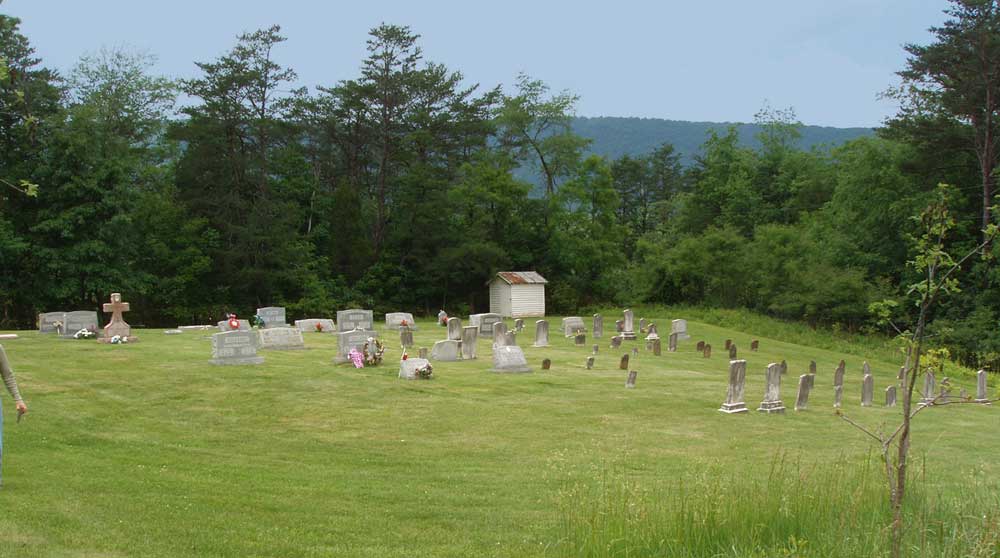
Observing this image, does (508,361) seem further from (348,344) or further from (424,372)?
(348,344)

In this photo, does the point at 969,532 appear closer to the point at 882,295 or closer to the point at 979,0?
the point at 882,295

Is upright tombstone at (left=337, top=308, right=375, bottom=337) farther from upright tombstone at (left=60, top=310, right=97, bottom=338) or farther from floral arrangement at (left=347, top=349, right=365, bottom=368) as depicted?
floral arrangement at (left=347, top=349, right=365, bottom=368)

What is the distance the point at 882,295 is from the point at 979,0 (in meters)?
15.5

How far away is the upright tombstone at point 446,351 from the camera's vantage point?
2302 centimetres

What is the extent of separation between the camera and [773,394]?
675 inches

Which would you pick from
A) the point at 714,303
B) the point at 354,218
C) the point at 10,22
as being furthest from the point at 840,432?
the point at 354,218

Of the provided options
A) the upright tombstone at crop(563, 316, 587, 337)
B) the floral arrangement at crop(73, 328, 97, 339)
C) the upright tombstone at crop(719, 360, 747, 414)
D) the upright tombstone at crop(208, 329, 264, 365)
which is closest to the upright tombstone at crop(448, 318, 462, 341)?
the upright tombstone at crop(563, 316, 587, 337)

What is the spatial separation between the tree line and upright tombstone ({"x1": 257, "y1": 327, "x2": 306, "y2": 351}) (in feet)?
58.3

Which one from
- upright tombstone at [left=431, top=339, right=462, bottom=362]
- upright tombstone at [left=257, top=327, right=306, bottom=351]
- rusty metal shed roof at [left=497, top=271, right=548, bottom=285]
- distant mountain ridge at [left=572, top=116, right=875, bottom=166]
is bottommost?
upright tombstone at [left=431, top=339, right=462, bottom=362]

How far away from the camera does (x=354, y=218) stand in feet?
164

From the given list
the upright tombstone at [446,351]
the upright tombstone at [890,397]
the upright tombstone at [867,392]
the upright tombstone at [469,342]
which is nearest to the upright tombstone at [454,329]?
the upright tombstone at [469,342]

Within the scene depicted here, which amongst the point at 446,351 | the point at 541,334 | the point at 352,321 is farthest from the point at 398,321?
the point at 446,351

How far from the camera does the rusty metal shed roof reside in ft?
150

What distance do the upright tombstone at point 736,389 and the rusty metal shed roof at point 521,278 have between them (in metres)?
29.0
